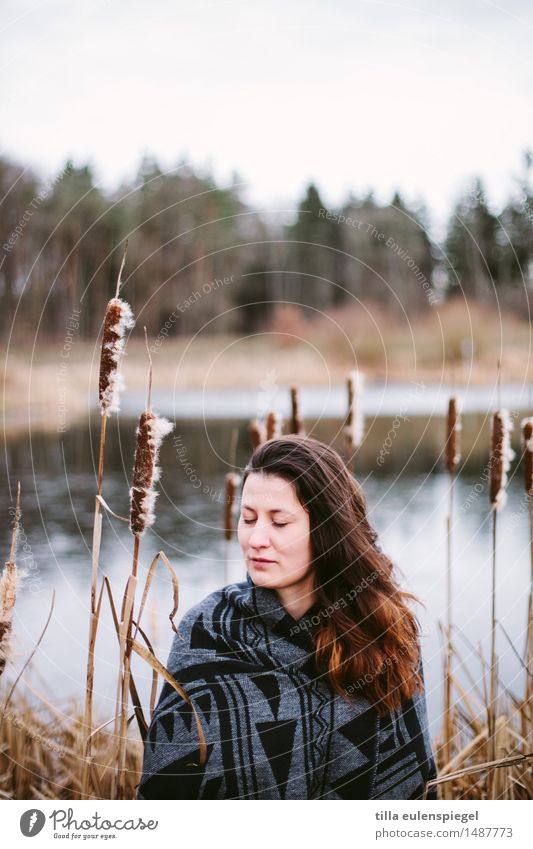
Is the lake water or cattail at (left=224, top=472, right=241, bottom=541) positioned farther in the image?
the lake water

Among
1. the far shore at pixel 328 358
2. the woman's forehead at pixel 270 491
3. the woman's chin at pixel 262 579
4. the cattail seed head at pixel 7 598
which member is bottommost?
the cattail seed head at pixel 7 598

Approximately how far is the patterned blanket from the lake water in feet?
1.50

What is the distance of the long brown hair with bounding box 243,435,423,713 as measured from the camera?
1.22 metres

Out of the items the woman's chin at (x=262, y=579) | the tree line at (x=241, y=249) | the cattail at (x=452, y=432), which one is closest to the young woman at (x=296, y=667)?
the woman's chin at (x=262, y=579)

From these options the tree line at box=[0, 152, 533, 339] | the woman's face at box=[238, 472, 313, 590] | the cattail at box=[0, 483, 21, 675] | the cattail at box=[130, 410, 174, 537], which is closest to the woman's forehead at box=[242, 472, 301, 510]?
the woman's face at box=[238, 472, 313, 590]

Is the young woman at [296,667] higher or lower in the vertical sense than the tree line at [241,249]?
lower

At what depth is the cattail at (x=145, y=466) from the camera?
102 cm

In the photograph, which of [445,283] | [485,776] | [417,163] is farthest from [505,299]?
[485,776]

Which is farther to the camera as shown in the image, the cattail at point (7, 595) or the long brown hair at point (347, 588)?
the long brown hair at point (347, 588)

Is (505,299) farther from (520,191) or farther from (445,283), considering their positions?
(520,191)

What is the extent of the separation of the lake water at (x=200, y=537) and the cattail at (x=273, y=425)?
210mm

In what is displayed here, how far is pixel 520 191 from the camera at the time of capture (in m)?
1.90

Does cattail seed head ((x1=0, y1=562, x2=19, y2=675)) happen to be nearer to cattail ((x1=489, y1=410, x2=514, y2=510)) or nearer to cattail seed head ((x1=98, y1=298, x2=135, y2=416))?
cattail seed head ((x1=98, y1=298, x2=135, y2=416))
